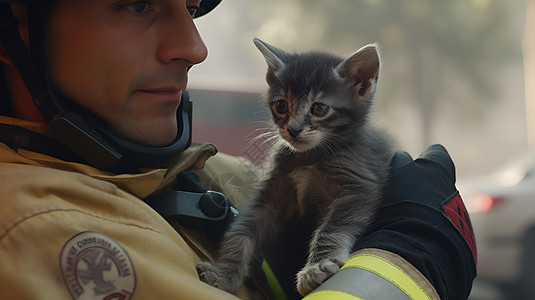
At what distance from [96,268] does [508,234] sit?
193 inches

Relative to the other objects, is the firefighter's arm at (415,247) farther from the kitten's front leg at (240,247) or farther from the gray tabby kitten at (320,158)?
the kitten's front leg at (240,247)

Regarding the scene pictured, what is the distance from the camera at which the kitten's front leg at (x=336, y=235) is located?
147cm

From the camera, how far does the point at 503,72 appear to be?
1180cm

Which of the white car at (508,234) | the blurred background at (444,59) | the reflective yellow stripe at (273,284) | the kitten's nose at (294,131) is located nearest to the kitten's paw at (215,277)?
the reflective yellow stripe at (273,284)

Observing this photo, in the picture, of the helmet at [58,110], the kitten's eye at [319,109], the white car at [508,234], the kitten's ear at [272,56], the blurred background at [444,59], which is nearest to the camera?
the helmet at [58,110]

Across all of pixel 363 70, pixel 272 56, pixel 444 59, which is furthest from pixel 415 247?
pixel 444 59

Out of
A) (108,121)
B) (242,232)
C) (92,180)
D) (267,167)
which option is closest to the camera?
(92,180)

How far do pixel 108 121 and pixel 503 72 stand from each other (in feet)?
38.9

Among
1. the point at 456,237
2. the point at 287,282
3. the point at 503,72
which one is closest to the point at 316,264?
the point at 287,282

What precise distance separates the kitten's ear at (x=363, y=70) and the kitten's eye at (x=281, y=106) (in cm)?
21

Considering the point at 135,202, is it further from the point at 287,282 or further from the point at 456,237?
the point at 456,237

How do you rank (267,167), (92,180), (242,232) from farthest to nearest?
1. (267,167)
2. (242,232)
3. (92,180)

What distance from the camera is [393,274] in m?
1.29

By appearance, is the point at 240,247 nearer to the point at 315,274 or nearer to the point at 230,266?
the point at 230,266
